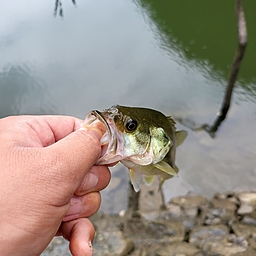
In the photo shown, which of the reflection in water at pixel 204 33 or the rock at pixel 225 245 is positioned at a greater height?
the reflection in water at pixel 204 33

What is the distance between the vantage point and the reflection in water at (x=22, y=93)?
595cm

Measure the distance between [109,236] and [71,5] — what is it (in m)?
7.43

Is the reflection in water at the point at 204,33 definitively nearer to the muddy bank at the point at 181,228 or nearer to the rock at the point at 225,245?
the muddy bank at the point at 181,228

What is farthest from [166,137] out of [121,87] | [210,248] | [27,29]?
[27,29]

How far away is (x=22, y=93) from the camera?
621 centimetres

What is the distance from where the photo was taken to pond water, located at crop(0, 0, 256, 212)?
15.7 ft

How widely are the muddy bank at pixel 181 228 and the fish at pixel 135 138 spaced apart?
1.75 metres

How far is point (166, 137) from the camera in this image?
5.57 ft

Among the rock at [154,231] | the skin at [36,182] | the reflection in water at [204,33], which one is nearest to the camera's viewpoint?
the skin at [36,182]

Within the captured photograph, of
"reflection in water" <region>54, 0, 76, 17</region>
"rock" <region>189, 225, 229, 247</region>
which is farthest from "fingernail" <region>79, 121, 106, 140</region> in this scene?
"reflection in water" <region>54, 0, 76, 17</region>

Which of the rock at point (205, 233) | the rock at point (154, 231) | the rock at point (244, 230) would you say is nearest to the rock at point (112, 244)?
the rock at point (154, 231)

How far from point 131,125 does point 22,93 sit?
5.15 metres

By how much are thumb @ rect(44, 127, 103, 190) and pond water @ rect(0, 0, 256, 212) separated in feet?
9.83

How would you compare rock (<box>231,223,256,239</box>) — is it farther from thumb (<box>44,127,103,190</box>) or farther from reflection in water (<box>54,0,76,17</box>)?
reflection in water (<box>54,0,76,17</box>)
